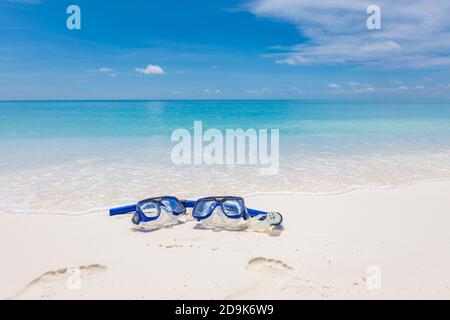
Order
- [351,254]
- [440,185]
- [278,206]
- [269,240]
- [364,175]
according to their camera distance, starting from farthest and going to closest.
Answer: [364,175], [440,185], [278,206], [269,240], [351,254]

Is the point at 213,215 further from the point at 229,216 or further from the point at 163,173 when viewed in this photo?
the point at 163,173

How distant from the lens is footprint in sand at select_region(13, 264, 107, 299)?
3467 millimetres

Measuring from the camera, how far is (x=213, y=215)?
503 centimetres

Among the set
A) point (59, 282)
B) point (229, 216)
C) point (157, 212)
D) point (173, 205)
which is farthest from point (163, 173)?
point (59, 282)

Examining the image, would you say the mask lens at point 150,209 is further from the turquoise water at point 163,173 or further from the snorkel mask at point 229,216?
the turquoise water at point 163,173

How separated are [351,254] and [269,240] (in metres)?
1.01

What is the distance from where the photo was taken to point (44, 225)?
17.6 ft

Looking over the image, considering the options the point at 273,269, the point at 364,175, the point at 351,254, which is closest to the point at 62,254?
the point at 273,269

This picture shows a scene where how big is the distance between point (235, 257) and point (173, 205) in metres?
1.50

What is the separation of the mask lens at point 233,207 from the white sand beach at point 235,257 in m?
0.29

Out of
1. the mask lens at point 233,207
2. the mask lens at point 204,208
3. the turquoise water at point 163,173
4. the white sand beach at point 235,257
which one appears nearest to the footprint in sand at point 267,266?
the white sand beach at point 235,257

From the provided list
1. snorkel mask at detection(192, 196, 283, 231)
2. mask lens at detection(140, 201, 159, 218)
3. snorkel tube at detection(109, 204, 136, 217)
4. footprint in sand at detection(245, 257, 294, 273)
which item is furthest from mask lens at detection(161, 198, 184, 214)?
footprint in sand at detection(245, 257, 294, 273)

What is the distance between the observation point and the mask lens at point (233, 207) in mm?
4984

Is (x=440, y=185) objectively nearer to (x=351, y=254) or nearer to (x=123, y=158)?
(x=351, y=254)
